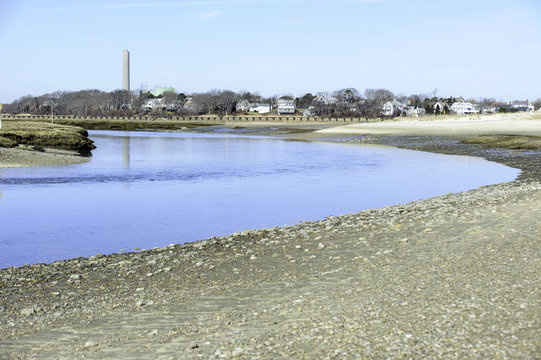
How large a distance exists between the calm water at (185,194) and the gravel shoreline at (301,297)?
2.77 metres

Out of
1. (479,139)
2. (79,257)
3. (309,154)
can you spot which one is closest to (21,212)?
(79,257)

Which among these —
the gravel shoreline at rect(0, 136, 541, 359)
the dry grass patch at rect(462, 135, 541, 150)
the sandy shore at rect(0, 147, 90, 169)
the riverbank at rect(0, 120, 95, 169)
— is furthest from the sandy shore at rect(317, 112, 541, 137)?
the gravel shoreline at rect(0, 136, 541, 359)

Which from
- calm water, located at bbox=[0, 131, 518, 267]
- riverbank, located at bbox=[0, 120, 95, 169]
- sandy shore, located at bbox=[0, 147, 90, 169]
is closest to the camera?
calm water, located at bbox=[0, 131, 518, 267]

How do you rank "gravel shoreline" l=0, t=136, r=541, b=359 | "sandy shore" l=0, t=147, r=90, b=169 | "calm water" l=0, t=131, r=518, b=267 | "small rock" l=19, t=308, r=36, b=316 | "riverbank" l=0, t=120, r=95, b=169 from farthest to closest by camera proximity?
"riverbank" l=0, t=120, r=95, b=169 → "sandy shore" l=0, t=147, r=90, b=169 → "calm water" l=0, t=131, r=518, b=267 → "small rock" l=19, t=308, r=36, b=316 → "gravel shoreline" l=0, t=136, r=541, b=359

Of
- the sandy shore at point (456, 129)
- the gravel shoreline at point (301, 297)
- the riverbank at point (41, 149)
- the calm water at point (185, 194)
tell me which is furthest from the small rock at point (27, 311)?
the sandy shore at point (456, 129)

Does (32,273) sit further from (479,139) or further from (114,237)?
(479,139)

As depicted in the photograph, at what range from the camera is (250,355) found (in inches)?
254

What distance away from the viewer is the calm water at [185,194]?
50.1ft

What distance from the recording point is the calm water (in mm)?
15266

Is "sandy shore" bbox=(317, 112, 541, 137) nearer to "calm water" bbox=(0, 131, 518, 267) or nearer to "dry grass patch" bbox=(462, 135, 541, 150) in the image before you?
"dry grass patch" bbox=(462, 135, 541, 150)

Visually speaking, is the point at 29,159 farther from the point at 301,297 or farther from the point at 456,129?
the point at 456,129

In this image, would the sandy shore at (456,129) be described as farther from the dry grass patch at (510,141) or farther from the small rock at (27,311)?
the small rock at (27,311)

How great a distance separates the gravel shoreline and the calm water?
277 cm

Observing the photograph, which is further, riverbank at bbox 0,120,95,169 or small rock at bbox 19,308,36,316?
riverbank at bbox 0,120,95,169
